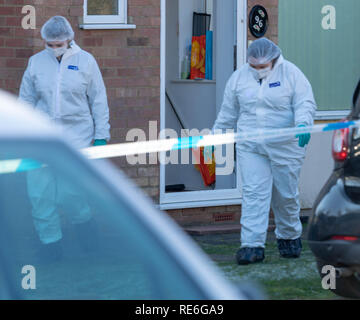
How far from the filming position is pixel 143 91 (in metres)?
8.49

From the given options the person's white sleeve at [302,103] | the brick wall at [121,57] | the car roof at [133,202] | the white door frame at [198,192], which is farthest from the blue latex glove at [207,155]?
the car roof at [133,202]

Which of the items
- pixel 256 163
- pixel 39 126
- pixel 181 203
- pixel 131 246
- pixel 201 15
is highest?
pixel 201 15

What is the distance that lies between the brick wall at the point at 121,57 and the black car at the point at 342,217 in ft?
11.6

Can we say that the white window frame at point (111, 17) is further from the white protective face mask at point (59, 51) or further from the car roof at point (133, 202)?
the car roof at point (133, 202)

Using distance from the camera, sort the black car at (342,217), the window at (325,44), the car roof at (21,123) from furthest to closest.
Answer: the window at (325,44) → the black car at (342,217) → the car roof at (21,123)

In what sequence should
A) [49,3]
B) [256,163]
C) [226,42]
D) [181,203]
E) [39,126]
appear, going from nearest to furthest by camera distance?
[39,126] → [256,163] → [49,3] → [181,203] → [226,42]

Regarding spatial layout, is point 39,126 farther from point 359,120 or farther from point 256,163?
point 256,163

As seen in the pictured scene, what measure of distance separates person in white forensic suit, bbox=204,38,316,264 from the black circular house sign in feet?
6.88

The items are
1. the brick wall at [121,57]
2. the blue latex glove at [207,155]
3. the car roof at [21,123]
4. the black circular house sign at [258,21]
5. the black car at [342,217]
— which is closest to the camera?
the car roof at [21,123]

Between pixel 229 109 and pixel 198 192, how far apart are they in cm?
196

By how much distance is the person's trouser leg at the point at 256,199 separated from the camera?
691 cm

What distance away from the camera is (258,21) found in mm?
9039
